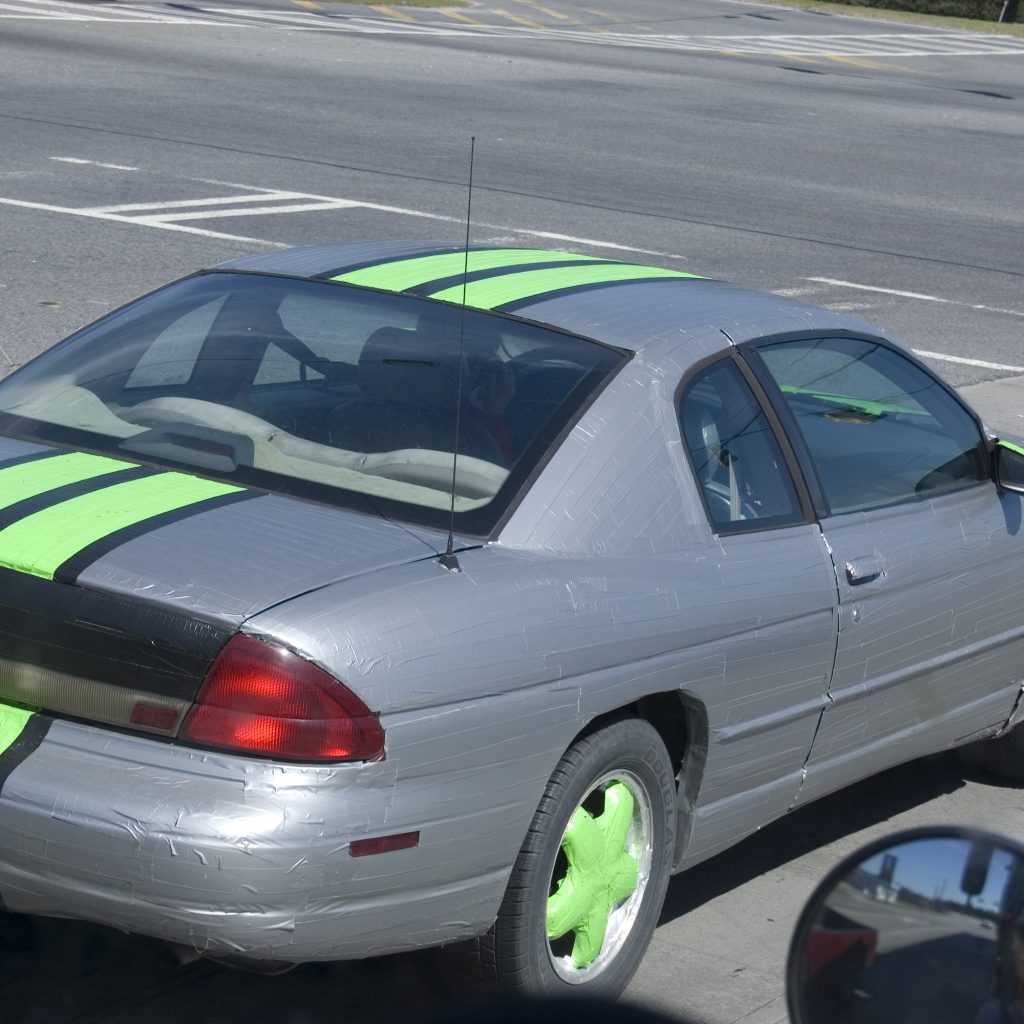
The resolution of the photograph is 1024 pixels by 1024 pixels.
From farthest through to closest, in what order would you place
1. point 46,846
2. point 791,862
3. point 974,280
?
point 974,280 < point 791,862 < point 46,846

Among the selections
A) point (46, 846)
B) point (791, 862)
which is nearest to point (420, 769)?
point (46, 846)

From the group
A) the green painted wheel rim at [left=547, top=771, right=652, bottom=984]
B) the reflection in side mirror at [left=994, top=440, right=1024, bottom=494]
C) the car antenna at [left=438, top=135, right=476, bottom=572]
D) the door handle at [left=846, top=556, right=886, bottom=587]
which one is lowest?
the green painted wheel rim at [left=547, top=771, right=652, bottom=984]

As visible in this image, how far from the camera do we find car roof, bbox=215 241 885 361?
4.04 meters

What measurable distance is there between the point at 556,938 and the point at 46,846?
3.56ft

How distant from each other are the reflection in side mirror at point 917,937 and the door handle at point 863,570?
2.07 meters

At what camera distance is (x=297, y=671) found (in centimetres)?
295

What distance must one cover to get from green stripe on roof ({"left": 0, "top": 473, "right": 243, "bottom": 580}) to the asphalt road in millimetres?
996

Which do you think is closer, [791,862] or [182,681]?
[182,681]

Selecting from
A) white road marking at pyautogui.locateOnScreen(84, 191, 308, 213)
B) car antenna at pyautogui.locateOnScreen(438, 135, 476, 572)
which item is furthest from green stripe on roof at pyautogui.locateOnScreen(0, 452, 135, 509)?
white road marking at pyautogui.locateOnScreen(84, 191, 308, 213)

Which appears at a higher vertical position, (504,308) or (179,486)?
(504,308)

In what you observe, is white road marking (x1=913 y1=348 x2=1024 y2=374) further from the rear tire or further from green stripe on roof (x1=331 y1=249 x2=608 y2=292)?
the rear tire

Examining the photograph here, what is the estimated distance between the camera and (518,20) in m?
36.5

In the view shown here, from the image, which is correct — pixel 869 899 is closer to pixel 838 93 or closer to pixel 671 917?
pixel 671 917

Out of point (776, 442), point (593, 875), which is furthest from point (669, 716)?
point (776, 442)
